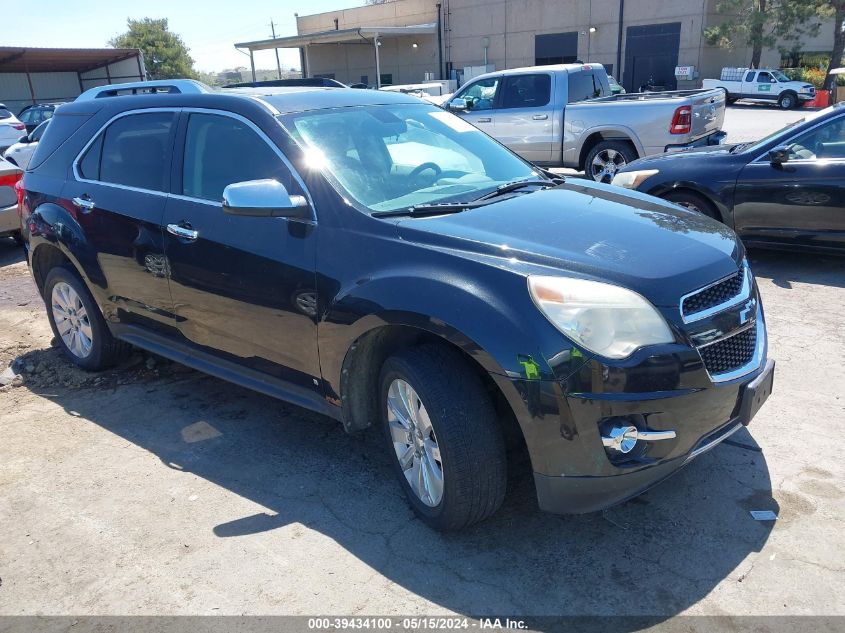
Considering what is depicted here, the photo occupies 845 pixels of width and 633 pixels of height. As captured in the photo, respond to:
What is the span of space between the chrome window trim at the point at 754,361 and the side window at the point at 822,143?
161 inches

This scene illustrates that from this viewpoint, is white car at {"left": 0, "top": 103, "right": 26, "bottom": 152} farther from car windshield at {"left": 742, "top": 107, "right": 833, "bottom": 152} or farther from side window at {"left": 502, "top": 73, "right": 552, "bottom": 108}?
car windshield at {"left": 742, "top": 107, "right": 833, "bottom": 152}

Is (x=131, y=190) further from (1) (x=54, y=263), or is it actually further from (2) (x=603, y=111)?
(2) (x=603, y=111)

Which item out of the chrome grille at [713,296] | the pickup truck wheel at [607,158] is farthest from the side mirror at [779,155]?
the chrome grille at [713,296]

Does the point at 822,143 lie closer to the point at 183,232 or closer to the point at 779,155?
the point at 779,155

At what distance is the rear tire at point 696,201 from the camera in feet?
23.4

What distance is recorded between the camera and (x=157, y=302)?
14.1 ft

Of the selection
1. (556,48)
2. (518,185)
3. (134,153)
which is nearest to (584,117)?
(518,185)

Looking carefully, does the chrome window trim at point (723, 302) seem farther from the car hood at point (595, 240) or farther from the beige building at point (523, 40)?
the beige building at point (523, 40)

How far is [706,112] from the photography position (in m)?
10.4

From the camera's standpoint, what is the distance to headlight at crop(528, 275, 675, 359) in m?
2.65

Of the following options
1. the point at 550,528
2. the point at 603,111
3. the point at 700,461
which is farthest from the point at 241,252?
the point at 603,111

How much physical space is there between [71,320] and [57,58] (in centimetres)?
3620

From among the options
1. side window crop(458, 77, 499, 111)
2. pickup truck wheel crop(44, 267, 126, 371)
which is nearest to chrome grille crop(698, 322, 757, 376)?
pickup truck wheel crop(44, 267, 126, 371)

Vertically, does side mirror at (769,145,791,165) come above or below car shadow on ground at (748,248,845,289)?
above
